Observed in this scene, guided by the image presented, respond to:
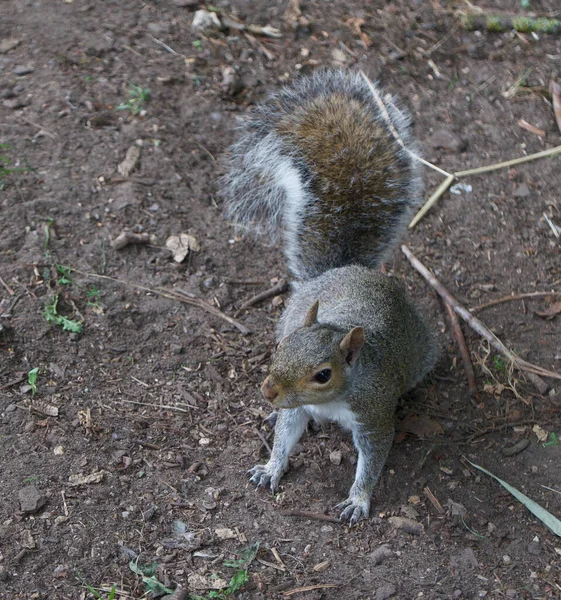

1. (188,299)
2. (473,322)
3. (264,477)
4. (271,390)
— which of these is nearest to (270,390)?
(271,390)

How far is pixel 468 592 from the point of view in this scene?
237cm

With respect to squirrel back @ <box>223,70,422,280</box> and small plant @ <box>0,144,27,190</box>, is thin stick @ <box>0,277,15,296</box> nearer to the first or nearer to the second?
small plant @ <box>0,144,27,190</box>

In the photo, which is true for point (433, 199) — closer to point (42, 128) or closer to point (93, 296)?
point (93, 296)

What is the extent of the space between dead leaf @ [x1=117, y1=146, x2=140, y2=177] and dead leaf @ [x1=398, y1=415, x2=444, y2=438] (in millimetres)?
1727

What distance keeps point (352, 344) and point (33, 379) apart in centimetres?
117

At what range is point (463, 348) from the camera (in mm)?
3305

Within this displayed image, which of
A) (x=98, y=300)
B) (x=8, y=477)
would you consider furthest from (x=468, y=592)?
(x=98, y=300)

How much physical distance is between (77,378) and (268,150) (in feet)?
3.87

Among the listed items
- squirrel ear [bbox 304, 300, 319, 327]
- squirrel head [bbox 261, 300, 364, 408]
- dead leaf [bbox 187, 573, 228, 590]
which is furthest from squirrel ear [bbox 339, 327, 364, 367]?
dead leaf [bbox 187, 573, 228, 590]

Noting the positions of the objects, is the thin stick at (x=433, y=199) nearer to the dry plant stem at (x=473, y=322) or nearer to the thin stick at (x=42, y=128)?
the dry plant stem at (x=473, y=322)

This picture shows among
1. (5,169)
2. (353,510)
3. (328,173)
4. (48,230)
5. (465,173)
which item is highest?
(328,173)

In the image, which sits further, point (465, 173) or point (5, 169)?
point (465, 173)

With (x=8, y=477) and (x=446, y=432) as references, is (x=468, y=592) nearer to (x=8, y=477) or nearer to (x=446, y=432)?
(x=446, y=432)

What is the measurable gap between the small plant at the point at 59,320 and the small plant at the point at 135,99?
4.30 ft
